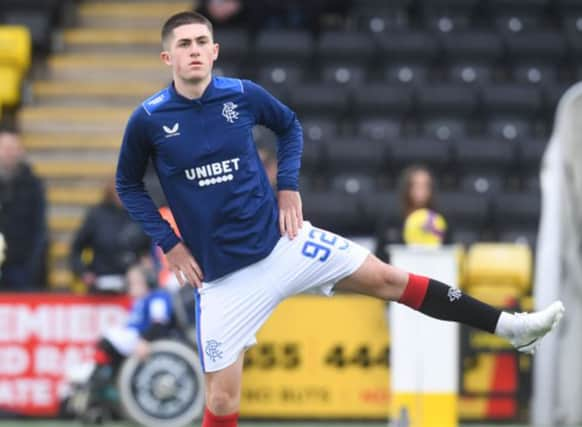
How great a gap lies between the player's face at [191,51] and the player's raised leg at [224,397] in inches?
43.2

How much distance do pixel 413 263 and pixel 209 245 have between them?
2.53m

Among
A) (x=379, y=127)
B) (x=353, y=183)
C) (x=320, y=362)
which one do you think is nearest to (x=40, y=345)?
(x=320, y=362)

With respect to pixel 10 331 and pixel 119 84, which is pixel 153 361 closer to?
pixel 10 331

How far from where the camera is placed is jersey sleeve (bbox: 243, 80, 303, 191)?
6297 millimetres

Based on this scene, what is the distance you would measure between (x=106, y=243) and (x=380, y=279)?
4.58 metres

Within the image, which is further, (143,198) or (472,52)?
(472,52)

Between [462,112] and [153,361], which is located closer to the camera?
[153,361]

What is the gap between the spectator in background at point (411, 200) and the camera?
9.52m

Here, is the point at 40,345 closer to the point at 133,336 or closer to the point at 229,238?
the point at 133,336

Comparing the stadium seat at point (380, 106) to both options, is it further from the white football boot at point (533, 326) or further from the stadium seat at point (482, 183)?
the white football boot at point (533, 326)

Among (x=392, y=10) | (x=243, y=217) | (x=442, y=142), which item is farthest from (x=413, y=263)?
(x=392, y=10)

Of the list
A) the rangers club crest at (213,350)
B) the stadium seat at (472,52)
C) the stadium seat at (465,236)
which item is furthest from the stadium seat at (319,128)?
the rangers club crest at (213,350)

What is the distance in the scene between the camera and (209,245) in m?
6.23

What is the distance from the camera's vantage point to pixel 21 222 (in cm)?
1069
